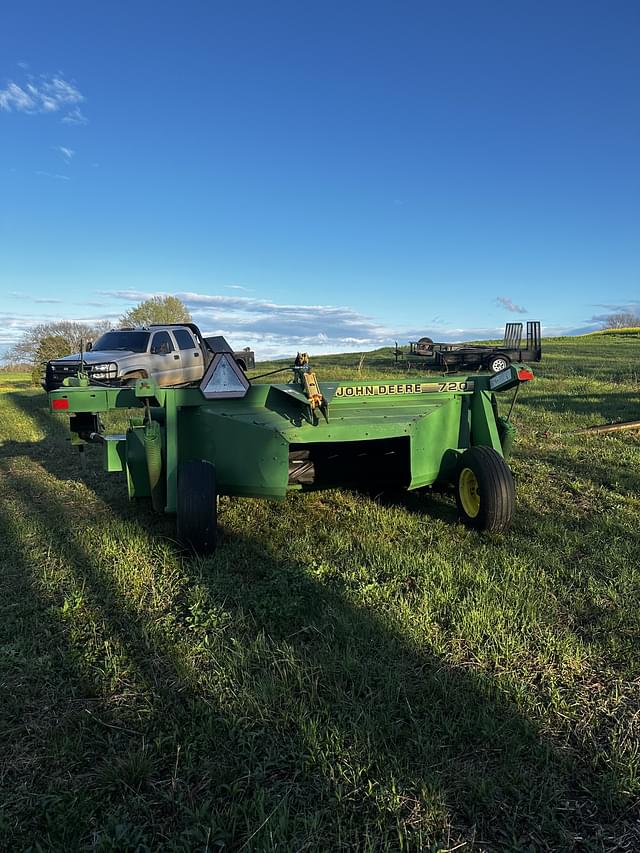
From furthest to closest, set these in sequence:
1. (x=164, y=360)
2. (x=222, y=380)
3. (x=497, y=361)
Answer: (x=497, y=361), (x=164, y=360), (x=222, y=380)

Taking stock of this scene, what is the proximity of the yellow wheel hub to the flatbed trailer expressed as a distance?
46.9 ft

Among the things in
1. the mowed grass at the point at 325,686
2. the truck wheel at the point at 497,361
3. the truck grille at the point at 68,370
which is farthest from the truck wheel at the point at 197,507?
the truck wheel at the point at 497,361

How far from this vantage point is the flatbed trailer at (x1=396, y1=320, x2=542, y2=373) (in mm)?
18547

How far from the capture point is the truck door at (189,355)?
511 inches

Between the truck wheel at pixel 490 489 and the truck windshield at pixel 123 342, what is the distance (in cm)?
987

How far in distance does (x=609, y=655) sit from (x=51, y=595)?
2956 millimetres

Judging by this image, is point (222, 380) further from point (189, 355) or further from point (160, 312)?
point (160, 312)

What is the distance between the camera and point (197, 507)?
3.48m

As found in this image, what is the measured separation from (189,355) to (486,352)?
10383 mm

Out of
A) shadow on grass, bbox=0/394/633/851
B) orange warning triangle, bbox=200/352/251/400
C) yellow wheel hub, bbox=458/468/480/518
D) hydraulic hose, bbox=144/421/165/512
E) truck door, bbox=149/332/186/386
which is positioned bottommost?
shadow on grass, bbox=0/394/633/851

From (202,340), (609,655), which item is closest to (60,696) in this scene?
(609,655)

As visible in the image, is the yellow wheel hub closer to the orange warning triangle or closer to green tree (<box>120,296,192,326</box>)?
the orange warning triangle

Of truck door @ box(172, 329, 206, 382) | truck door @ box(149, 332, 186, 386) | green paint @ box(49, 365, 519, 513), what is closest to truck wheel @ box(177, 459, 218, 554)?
green paint @ box(49, 365, 519, 513)

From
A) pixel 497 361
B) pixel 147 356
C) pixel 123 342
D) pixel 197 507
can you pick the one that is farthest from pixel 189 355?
pixel 197 507
